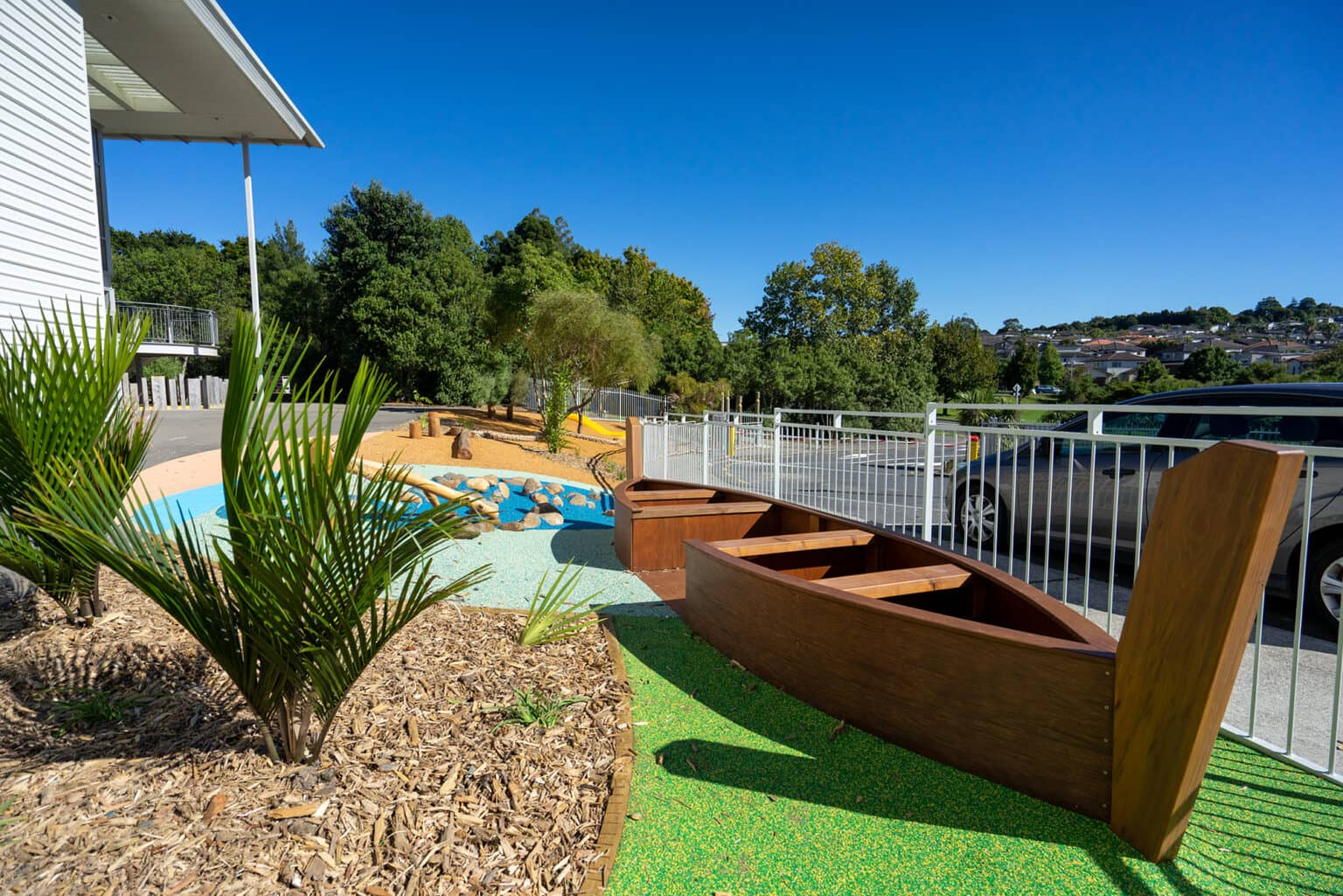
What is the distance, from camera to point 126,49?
374 inches

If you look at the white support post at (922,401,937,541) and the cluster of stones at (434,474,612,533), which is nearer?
the white support post at (922,401,937,541)

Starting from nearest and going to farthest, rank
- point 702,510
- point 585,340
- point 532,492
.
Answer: point 702,510 → point 532,492 → point 585,340

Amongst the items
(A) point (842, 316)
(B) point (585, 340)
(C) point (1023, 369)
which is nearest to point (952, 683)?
(B) point (585, 340)

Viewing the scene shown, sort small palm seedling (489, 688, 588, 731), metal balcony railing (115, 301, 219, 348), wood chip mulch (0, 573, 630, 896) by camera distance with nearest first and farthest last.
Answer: wood chip mulch (0, 573, 630, 896)
small palm seedling (489, 688, 588, 731)
metal balcony railing (115, 301, 219, 348)

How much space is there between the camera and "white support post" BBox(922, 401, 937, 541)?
4.62 m

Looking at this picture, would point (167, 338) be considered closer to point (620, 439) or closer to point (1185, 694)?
point (620, 439)

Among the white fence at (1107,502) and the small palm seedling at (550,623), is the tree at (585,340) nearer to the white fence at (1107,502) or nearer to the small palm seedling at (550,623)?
the white fence at (1107,502)

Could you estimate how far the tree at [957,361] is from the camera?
47.9m

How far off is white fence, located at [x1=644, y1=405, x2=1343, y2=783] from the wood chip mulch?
2.34 metres

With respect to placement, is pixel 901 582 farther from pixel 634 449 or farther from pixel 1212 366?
pixel 1212 366

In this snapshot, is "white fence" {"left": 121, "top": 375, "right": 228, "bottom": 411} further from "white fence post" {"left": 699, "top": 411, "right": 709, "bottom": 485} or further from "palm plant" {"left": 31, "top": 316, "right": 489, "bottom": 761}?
"palm plant" {"left": 31, "top": 316, "right": 489, "bottom": 761}

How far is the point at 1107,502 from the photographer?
4891 mm

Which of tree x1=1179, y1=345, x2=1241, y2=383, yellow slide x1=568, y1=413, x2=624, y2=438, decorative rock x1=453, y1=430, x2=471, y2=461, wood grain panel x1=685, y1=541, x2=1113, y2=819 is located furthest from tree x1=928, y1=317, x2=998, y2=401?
wood grain panel x1=685, y1=541, x2=1113, y2=819

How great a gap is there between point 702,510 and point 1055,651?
11.4 feet
